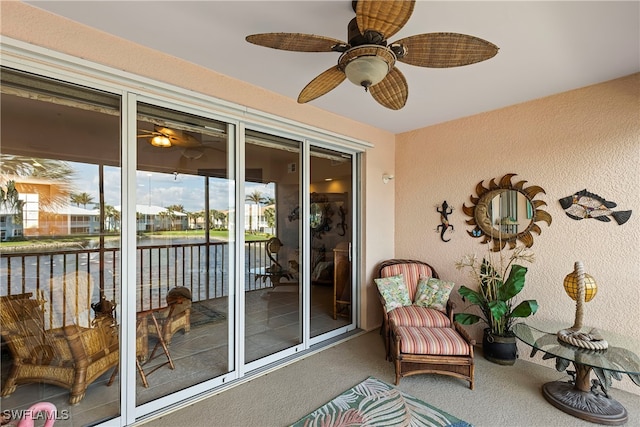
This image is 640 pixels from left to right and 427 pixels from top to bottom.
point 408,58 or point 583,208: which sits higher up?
point 408,58

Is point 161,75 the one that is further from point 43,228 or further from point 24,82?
point 43,228

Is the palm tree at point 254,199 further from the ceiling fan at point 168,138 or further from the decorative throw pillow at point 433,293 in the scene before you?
the decorative throw pillow at point 433,293

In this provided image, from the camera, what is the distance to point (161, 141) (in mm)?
2797

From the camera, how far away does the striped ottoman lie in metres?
2.50

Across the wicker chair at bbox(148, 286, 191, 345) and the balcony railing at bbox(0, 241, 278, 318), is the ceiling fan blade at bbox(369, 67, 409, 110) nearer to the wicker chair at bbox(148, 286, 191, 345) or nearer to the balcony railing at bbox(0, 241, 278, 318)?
the balcony railing at bbox(0, 241, 278, 318)

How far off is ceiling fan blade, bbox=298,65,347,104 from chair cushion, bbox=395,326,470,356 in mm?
2223

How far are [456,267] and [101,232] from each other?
14.3 feet

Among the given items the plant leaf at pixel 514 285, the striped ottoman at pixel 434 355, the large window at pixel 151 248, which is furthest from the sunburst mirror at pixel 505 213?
the large window at pixel 151 248

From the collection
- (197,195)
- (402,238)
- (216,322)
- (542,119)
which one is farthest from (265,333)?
(542,119)

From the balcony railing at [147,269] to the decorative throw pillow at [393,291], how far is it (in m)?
1.41

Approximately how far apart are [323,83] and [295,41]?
414mm

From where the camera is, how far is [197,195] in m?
3.56

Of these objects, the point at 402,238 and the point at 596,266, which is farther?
the point at 402,238

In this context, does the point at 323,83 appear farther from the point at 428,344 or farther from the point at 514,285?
the point at 514,285
